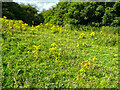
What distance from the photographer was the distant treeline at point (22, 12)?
10.0 meters

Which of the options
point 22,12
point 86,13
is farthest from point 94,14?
point 22,12

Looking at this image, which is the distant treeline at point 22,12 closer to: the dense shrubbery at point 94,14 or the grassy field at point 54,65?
the dense shrubbery at point 94,14

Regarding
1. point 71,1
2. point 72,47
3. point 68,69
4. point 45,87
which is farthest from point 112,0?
point 45,87

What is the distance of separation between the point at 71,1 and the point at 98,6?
8.42ft

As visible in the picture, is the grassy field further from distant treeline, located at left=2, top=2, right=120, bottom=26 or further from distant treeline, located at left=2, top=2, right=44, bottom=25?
distant treeline, located at left=2, top=2, right=44, bottom=25

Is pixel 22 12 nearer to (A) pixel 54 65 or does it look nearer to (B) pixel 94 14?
(B) pixel 94 14

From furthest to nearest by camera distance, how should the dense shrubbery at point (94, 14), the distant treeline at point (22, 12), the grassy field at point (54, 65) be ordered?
1. the distant treeline at point (22, 12)
2. the dense shrubbery at point (94, 14)
3. the grassy field at point (54, 65)

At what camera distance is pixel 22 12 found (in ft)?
39.2

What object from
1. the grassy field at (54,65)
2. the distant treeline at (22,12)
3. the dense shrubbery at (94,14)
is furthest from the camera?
the distant treeline at (22,12)

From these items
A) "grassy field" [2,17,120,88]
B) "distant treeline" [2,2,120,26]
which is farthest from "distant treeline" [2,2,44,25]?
"grassy field" [2,17,120,88]

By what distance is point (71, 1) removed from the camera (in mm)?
10305

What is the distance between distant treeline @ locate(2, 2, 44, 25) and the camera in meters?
10.0

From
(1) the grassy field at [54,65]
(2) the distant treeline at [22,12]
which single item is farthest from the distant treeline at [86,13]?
(1) the grassy field at [54,65]

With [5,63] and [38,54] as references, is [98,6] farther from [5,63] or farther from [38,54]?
[5,63]
